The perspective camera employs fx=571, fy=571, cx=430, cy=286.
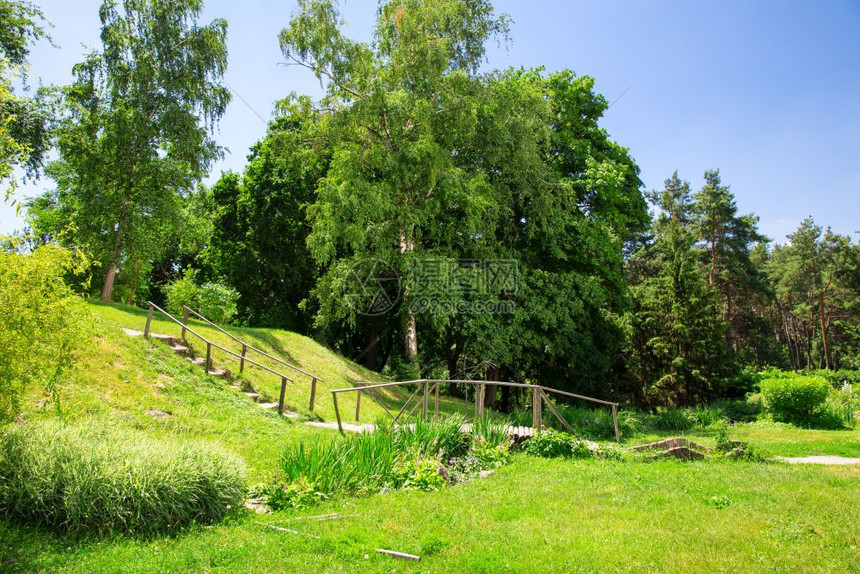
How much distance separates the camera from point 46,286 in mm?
6297

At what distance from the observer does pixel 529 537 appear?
5.57 meters

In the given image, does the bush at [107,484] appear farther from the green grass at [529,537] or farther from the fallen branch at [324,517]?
the fallen branch at [324,517]

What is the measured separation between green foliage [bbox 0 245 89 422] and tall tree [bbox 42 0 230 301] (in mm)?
14017

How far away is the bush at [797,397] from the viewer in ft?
58.7

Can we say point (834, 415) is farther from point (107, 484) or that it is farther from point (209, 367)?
point (107, 484)

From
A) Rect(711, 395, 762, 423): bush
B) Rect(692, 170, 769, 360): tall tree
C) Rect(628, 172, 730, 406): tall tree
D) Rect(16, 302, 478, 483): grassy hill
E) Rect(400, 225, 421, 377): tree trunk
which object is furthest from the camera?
Rect(692, 170, 769, 360): tall tree

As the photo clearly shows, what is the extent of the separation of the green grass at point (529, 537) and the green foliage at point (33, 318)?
155cm

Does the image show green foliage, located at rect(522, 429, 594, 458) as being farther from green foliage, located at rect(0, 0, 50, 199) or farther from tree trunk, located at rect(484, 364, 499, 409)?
green foliage, located at rect(0, 0, 50, 199)

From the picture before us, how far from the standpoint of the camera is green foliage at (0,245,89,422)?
5.84 m

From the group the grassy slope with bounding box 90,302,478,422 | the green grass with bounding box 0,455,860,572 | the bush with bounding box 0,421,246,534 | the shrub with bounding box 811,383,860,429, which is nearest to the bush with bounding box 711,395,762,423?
the shrub with bounding box 811,383,860,429

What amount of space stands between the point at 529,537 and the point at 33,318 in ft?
18.4

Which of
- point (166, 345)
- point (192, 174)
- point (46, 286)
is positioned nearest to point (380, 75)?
point (192, 174)

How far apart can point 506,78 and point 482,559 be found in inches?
776

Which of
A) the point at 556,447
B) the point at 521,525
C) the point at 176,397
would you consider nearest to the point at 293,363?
the point at 176,397
